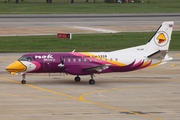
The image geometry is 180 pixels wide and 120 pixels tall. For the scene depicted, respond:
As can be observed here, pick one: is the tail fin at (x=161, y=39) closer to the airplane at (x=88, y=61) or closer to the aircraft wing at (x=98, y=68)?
the airplane at (x=88, y=61)

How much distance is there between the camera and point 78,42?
80625mm

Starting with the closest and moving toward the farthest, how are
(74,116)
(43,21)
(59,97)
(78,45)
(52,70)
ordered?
(74,116) → (59,97) → (52,70) → (78,45) → (43,21)

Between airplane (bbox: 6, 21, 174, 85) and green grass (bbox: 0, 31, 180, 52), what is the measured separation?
25.4m

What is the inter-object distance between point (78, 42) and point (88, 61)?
32.5m

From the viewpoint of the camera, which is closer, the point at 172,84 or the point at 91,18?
the point at 172,84

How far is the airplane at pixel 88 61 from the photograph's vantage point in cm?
4766

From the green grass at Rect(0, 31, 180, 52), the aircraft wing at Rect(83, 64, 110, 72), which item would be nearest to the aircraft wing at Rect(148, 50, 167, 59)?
the aircraft wing at Rect(83, 64, 110, 72)

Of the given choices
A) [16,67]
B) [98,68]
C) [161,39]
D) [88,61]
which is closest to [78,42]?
[161,39]

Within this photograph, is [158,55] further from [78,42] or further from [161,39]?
[78,42]

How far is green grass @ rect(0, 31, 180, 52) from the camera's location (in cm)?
7594

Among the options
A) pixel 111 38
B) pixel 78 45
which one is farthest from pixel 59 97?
pixel 111 38

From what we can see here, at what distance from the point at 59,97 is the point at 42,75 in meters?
12.9

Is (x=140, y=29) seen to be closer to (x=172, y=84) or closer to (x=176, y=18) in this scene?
(x=176, y=18)

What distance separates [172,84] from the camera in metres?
48.8
